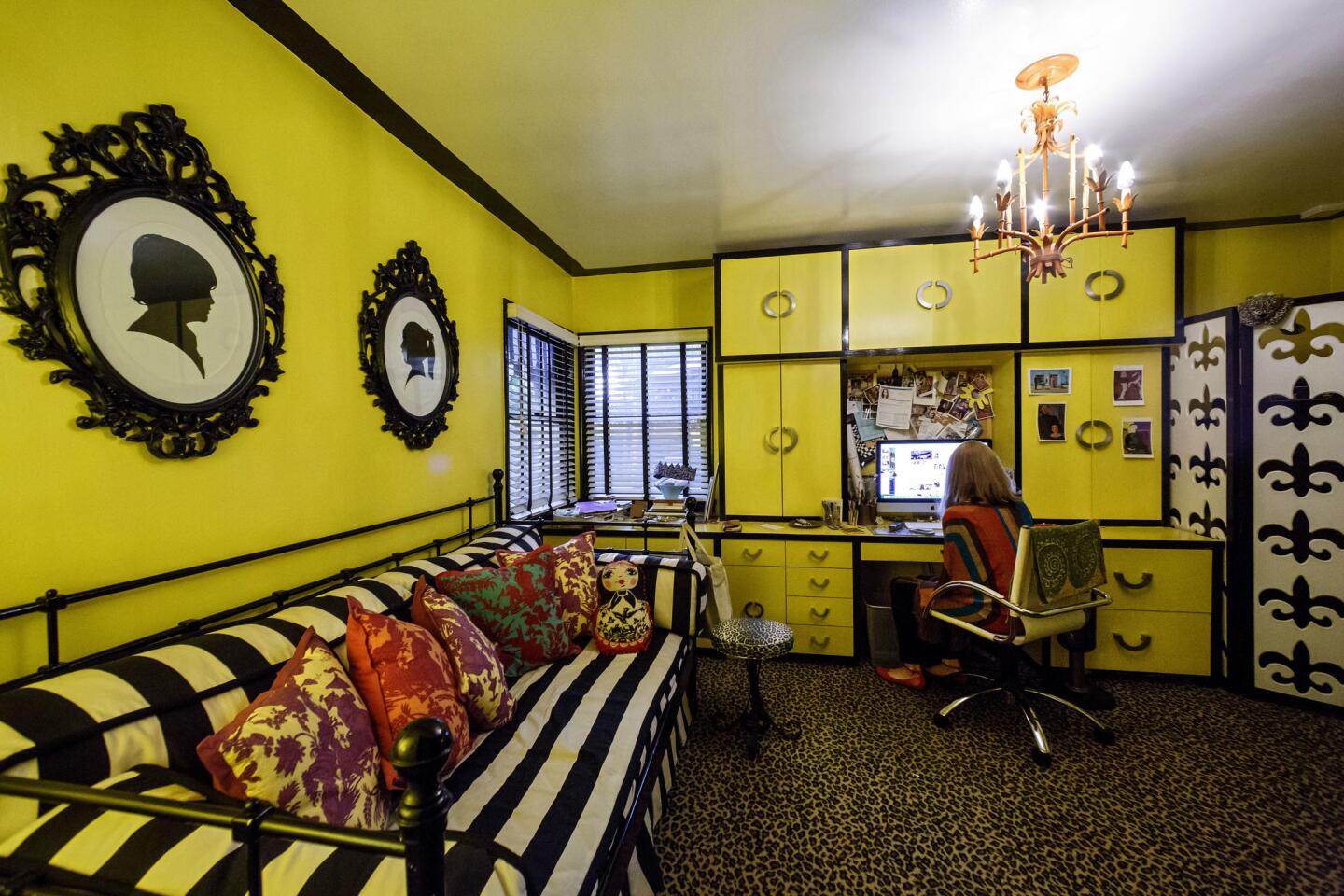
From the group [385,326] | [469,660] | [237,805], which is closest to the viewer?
[237,805]

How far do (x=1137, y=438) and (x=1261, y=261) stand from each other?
140 cm

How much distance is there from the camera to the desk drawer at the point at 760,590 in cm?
294

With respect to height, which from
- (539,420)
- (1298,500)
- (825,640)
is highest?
(539,420)

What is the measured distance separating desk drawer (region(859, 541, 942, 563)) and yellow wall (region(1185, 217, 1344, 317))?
228 cm

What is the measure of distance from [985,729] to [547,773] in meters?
2.04

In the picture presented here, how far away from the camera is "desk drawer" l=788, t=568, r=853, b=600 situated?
9.41 feet

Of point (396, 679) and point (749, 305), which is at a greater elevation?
point (749, 305)

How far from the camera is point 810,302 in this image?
10.3ft

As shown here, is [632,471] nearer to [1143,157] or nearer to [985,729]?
[985,729]

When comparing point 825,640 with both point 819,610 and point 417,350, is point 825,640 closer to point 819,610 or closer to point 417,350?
point 819,610

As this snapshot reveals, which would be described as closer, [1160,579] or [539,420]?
[1160,579]

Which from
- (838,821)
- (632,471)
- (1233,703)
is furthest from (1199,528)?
(632,471)

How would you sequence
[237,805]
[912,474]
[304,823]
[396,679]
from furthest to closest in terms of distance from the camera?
[912,474]
[396,679]
[237,805]
[304,823]

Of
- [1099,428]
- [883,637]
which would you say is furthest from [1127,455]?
[883,637]
